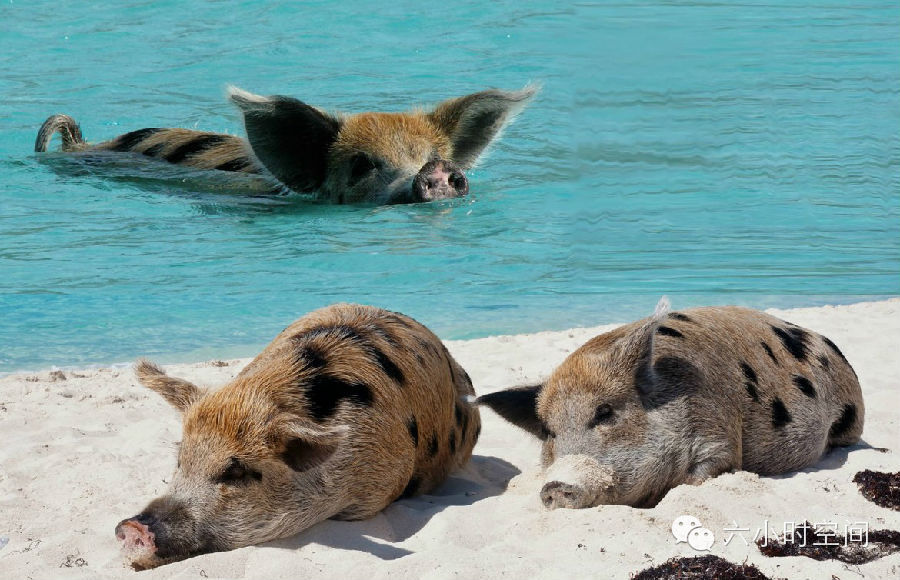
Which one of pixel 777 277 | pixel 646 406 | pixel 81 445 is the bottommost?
pixel 777 277

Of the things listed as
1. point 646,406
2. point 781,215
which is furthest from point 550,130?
point 646,406

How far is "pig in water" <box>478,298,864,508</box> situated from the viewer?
16.6ft

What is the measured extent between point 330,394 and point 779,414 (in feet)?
6.52

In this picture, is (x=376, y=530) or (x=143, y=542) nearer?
(x=143, y=542)

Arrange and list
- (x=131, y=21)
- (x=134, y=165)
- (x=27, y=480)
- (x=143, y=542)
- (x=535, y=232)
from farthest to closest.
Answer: (x=131, y=21), (x=134, y=165), (x=535, y=232), (x=27, y=480), (x=143, y=542)

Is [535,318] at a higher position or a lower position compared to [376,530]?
lower

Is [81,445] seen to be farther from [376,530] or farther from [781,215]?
[781,215]

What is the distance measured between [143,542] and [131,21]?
1857 centimetres

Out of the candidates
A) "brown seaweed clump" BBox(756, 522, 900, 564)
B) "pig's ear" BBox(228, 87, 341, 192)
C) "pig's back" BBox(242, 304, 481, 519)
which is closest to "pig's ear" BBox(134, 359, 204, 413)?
"pig's back" BBox(242, 304, 481, 519)

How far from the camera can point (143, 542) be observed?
4406mm

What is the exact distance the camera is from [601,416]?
17.0 feet

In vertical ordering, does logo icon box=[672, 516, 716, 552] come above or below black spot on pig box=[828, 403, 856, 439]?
above

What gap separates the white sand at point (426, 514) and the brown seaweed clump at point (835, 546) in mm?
66

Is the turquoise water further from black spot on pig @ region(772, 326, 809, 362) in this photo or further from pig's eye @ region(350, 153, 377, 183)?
black spot on pig @ region(772, 326, 809, 362)
